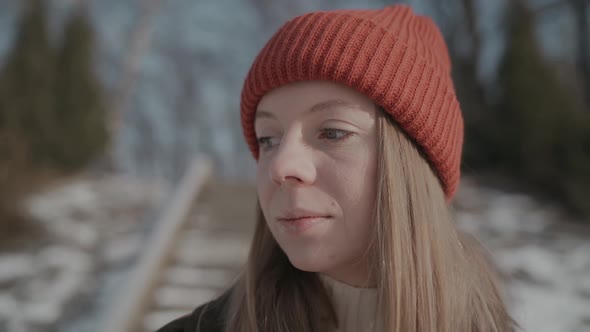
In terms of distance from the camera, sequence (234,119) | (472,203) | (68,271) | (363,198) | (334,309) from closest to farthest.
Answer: (363,198) → (334,309) → (68,271) → (472,203) → (234,119)

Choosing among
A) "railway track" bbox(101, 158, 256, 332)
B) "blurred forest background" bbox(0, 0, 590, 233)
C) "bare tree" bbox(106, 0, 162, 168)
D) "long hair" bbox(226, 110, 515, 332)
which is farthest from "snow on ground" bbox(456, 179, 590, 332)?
"bare tree" bbox(106, 0, 162, 168)

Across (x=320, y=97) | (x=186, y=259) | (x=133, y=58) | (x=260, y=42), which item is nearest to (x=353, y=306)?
(x=320, y=97)

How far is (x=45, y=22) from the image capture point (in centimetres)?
913

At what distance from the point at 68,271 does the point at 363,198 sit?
487 cm

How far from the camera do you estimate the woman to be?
1320 millimetres

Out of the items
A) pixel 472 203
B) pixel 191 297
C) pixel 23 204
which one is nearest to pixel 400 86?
pixel 191 297

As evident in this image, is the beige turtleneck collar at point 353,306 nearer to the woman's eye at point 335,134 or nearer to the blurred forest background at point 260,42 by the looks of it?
the woman's eye at point 335,134

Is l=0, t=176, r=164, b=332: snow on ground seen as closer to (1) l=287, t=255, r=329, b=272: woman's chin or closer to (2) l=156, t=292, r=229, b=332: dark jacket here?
(2) l=156, t=292, r=229, b=332: dark jacket

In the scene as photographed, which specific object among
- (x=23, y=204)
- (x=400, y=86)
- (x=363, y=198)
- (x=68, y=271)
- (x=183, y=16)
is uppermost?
(x=183, y=16)

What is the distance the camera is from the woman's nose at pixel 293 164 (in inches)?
50.3

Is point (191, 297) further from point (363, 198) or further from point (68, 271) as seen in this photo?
point (363, 198)

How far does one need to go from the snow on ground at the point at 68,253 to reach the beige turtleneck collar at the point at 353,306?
3.64 metres

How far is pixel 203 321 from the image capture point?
1589 mm

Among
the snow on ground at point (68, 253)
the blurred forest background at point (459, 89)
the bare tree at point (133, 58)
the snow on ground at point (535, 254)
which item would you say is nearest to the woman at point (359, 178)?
the snow on ground at point (535, 254)
